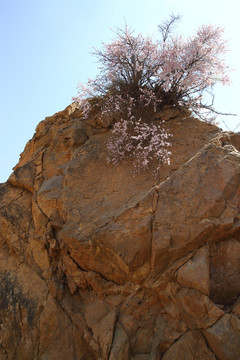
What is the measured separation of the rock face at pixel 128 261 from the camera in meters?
4.14

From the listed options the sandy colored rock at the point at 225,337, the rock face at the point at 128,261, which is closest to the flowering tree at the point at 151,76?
the rock face at the point at 128,261

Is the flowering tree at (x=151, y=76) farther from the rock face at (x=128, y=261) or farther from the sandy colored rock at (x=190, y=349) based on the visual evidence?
the sandy colored rock at (x=190, y=349)

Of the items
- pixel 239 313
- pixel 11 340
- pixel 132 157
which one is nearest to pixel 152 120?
pixel 132 157

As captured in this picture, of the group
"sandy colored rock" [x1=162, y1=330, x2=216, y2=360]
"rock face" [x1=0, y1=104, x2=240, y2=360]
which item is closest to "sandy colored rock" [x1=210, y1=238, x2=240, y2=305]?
"rock face" [x1=0, y1=104, x2=240, y2=360]

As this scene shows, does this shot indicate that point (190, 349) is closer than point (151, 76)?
Yes

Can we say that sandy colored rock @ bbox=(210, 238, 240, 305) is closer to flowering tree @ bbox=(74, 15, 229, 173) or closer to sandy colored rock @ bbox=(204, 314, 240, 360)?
sandy colored rock @ bbox=(204, 314, 240, 360)

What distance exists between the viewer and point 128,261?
174 inches

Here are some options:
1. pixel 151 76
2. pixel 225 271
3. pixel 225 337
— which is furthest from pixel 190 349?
pixel 151 76

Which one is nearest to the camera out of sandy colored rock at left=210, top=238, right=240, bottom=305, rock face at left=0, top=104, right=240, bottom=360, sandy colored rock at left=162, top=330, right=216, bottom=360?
sandy colored rock at left=162, top=330, right=216, bottom=360

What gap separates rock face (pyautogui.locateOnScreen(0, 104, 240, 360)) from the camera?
4145 mm

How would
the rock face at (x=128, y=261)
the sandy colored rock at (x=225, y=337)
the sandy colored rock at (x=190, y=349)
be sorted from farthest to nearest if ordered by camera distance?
the rock face at (x=128, y=261) < the sandy colored rock at (x=190, y=349) < the sandy colored rock at (x=225, y=337)

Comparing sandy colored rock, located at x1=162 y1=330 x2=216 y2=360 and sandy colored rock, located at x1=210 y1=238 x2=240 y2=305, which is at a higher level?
sandy colored rock, located at x1=210 y1=238 x2=240 y2=305

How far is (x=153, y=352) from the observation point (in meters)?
4.03

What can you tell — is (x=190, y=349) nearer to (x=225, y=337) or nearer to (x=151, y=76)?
(x=225, y=337)
